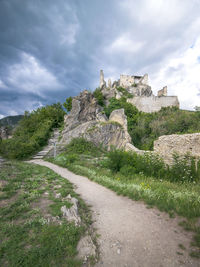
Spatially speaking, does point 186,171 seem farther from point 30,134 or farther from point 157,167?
point 30,134

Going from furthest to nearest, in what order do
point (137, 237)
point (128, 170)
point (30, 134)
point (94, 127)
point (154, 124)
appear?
1. point (154, 124)
2. point (30, 134)
3. point (94, 127)
4. point (128, 170)
5. point (137, 237)

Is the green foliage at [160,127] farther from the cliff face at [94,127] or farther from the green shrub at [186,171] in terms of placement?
the green shrub at [186,171]

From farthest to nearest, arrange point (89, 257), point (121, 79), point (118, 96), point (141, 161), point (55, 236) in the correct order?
point (121, 79) < point (118, 96) < point (141, 161) < point (55, 236) < point (89, 257)

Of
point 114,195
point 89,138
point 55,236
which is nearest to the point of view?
point 55,236

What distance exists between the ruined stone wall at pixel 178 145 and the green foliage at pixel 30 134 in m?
16.0

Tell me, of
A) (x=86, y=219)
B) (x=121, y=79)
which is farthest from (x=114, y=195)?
(x=121, y=79)

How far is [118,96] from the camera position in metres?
33.8

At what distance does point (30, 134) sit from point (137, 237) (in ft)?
78.2

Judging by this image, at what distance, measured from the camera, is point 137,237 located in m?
2.37

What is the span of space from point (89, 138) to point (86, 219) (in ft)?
49.6

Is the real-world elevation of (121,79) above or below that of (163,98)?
above

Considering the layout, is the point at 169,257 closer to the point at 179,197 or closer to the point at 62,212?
the point at 179,197

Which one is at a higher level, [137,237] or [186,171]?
[186,171]

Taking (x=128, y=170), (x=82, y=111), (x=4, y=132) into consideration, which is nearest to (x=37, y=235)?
(x=128, y=170)
